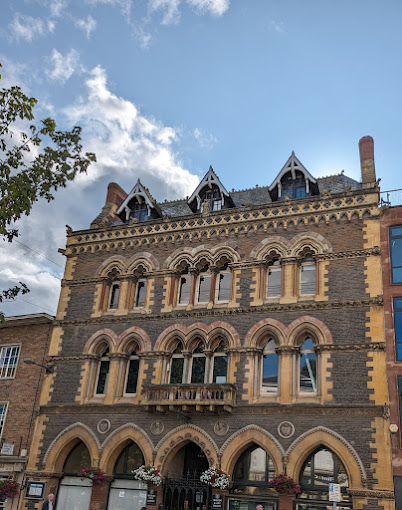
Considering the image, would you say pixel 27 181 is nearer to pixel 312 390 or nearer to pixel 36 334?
pixel 312 390

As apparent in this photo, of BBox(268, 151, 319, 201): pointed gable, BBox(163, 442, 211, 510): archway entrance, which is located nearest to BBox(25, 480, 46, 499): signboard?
BBox(163, 442, 211, 510): archway entrance

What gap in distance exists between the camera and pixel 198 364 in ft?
84.1

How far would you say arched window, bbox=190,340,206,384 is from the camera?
83.3ft

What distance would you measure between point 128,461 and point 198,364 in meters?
5.24

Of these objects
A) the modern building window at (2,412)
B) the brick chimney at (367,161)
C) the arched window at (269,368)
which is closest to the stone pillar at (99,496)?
the modern building window at (2,412)

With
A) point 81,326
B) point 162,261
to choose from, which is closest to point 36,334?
point 81,326

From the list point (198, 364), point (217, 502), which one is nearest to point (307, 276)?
point (198, 364)

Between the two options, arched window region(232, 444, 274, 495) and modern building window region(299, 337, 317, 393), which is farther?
modern building window region(299, 337, 317, 393)

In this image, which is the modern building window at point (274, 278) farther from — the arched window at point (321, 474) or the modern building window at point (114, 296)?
the modern building window at point (114, 296)

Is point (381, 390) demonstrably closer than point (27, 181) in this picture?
No

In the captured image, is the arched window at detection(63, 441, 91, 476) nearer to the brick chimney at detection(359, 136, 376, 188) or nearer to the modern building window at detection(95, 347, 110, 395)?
the modern building window at detection(95, 347, 110, 395)

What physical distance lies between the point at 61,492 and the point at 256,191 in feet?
58.6

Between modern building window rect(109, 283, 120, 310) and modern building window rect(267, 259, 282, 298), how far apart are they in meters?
7.91

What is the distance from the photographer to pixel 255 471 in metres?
22.8
